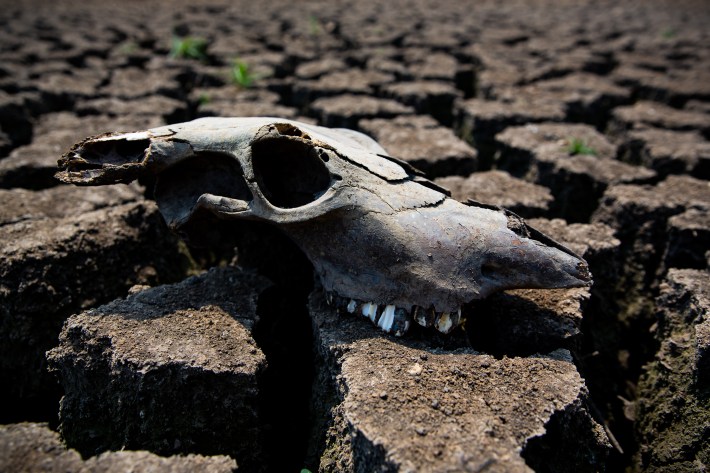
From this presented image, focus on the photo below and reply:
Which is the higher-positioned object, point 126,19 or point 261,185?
point 261,185

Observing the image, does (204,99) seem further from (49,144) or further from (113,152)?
(113,152)

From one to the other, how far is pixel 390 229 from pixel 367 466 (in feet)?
2.34

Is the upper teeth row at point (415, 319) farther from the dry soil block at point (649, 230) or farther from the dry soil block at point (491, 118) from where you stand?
the dry soil block at point (491, 118)

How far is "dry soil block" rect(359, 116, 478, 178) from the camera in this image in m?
3.06

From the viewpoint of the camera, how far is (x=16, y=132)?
12.4ft

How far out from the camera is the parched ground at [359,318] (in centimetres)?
154

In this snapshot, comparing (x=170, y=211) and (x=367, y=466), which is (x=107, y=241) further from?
(x=367, y=466)

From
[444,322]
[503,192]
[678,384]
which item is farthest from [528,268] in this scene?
[503,192]

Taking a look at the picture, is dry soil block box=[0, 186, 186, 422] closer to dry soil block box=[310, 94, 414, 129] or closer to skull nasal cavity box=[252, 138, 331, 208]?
skull nasal cavity box=[252, 138, 331, 208]

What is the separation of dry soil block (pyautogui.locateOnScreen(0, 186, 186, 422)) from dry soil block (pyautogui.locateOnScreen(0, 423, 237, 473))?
0.72 meters

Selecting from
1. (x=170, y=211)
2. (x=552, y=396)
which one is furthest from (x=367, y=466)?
(x=170, y=211)

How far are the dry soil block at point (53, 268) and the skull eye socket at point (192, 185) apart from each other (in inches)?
17.3

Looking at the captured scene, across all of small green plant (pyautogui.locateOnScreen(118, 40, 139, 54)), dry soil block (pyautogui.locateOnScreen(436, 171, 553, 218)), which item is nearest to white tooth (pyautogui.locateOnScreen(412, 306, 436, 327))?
dry soil block (pyautogui.locateOnScreen(436, 171, 553, 218))

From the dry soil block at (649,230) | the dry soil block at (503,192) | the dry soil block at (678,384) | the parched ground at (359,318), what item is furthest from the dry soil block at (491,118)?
the dry soil block at (678,384)
